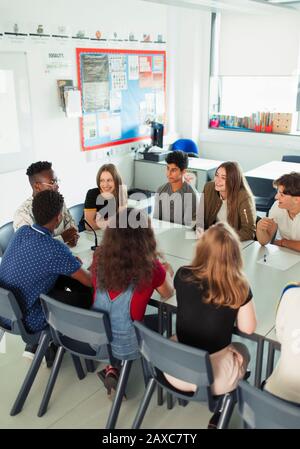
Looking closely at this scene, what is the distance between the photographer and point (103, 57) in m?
5.31

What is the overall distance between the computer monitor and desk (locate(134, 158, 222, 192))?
0.33 m

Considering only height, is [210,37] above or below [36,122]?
above

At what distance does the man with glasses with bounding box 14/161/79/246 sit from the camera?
300 centimetres

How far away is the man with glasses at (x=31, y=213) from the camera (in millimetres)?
2997

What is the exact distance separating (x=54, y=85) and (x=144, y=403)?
3.78 meters

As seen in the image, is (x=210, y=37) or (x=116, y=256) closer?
(x=116, y=256)

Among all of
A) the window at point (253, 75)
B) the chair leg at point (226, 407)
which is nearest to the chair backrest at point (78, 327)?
the chair leg at point (226, 407)

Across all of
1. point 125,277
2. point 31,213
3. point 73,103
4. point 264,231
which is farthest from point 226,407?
point 73,103

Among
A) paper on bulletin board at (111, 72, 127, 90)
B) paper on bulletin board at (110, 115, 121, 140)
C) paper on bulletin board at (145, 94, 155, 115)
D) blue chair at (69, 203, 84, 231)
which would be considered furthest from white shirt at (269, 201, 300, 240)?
paper on bulletin board at (145, 94, 155, 115)

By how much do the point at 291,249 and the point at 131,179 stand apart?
3769 mm

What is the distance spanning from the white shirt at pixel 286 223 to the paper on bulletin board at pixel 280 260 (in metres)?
0.29
